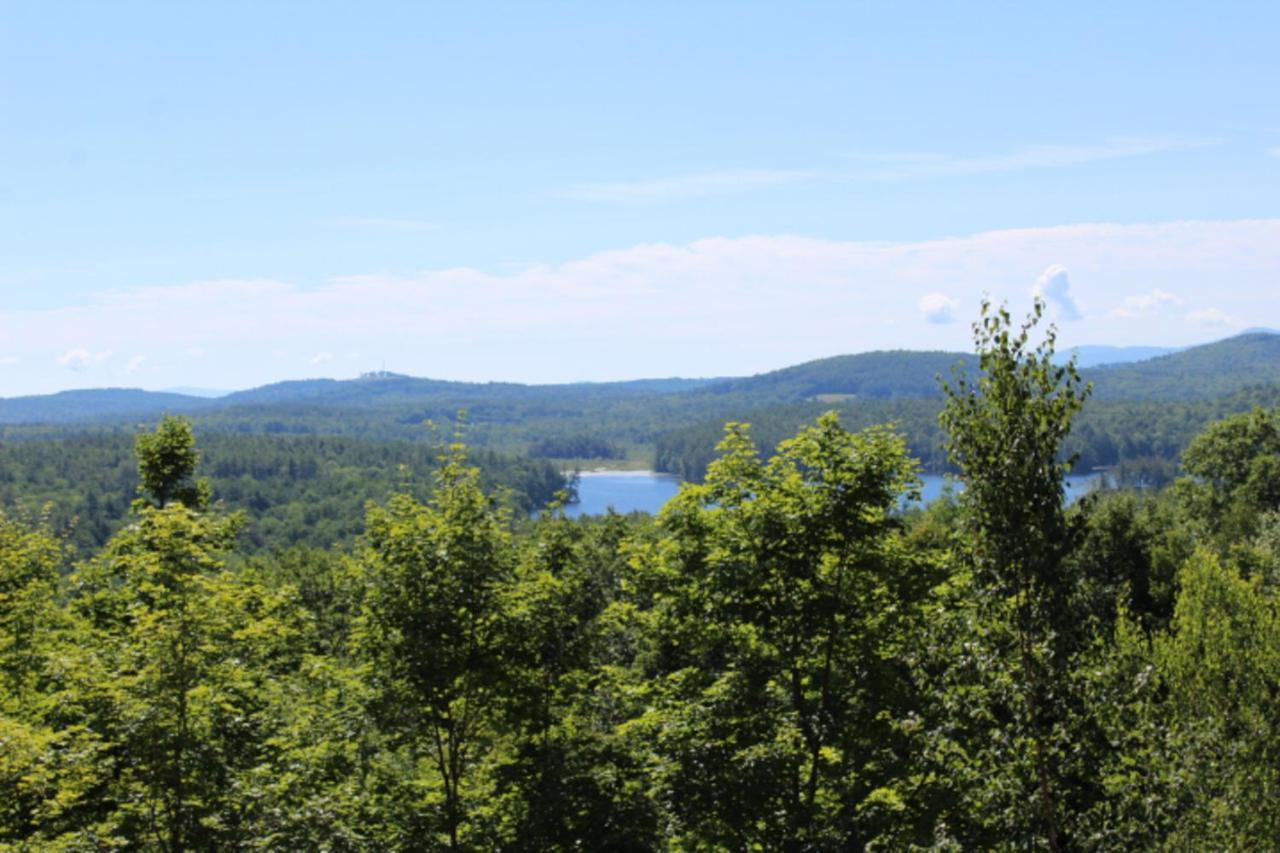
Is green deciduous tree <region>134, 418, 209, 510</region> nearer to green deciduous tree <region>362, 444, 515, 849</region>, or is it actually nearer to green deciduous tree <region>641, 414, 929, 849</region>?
green deciduous tree <region>362, 444, 515, 849</region>

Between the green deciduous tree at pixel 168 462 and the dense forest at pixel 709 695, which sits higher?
the green deciduous tree at pixel 168 462

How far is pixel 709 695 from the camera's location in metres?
18.9

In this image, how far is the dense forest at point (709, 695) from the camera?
1228 centimetres

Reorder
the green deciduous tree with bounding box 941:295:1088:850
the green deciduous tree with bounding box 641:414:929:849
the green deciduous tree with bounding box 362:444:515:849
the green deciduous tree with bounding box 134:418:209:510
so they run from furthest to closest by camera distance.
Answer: the green deciduous tree with bounding box 134:418:209:510
the green deciduous tree with bounding box 641:414:929:849
the green deciduous tree with bounding box 362:444:515:849
the green deciduous tree with bounding box 941:295:1088:850

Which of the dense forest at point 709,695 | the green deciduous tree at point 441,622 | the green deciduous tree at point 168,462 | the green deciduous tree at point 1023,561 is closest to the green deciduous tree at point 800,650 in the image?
the dense forest at point 709,695

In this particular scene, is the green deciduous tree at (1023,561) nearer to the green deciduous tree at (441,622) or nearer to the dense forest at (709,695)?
the dense forest at (709,695)

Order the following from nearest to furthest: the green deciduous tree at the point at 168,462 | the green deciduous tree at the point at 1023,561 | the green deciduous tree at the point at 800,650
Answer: the green deciduous tree at the point at 1023,561 → the green deciduous tree at the point at 800,650 → the green deciduous tree at the point at 168,462

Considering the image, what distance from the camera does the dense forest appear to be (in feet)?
40.3

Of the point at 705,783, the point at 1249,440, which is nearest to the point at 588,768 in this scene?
the point at 705,783

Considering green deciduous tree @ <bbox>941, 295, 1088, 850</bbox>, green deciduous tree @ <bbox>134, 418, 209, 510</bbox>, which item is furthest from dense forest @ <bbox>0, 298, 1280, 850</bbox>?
green deciduous tree @ <bbox>134, 418, 209, 510</bbox>

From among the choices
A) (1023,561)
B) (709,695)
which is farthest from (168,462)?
(1023,561)

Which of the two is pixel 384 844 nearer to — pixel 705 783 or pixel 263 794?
pixel 263 794

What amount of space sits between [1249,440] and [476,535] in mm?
77993

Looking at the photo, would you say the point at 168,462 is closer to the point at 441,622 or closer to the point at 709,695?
the point at 441,622
